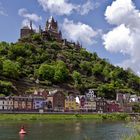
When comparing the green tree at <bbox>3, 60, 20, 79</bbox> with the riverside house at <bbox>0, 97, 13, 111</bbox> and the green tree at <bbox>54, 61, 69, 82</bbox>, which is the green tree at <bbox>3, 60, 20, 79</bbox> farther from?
the riverside house at <bbox>0, 97, 13, 111</bbox>

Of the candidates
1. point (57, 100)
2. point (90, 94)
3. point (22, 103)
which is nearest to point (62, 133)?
point (22, 103)

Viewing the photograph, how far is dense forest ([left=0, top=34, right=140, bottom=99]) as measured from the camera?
140375 millimetres

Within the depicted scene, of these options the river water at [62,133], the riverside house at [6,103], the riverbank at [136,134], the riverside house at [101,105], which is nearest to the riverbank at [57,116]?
the riverside house at [6,103]

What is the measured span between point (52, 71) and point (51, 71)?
0.72 m

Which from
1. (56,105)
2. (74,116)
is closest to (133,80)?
(56,105)

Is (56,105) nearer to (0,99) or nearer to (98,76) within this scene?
(0,99)

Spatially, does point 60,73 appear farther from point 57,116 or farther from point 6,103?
point 57,116

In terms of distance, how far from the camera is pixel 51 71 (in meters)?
155

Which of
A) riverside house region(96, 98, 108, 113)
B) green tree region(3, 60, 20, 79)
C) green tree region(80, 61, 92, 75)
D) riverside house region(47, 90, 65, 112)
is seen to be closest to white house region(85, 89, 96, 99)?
riverside house region(96, 98, 108, 113)

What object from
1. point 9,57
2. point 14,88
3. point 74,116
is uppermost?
point 9,57

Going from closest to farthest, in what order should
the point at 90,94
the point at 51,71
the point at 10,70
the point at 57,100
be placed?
the point at 57,100
the point at 10,70
the point at 90,94
the point at 51,71

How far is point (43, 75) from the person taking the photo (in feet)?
497

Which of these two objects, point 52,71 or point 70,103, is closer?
point 70,103

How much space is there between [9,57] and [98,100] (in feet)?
145
